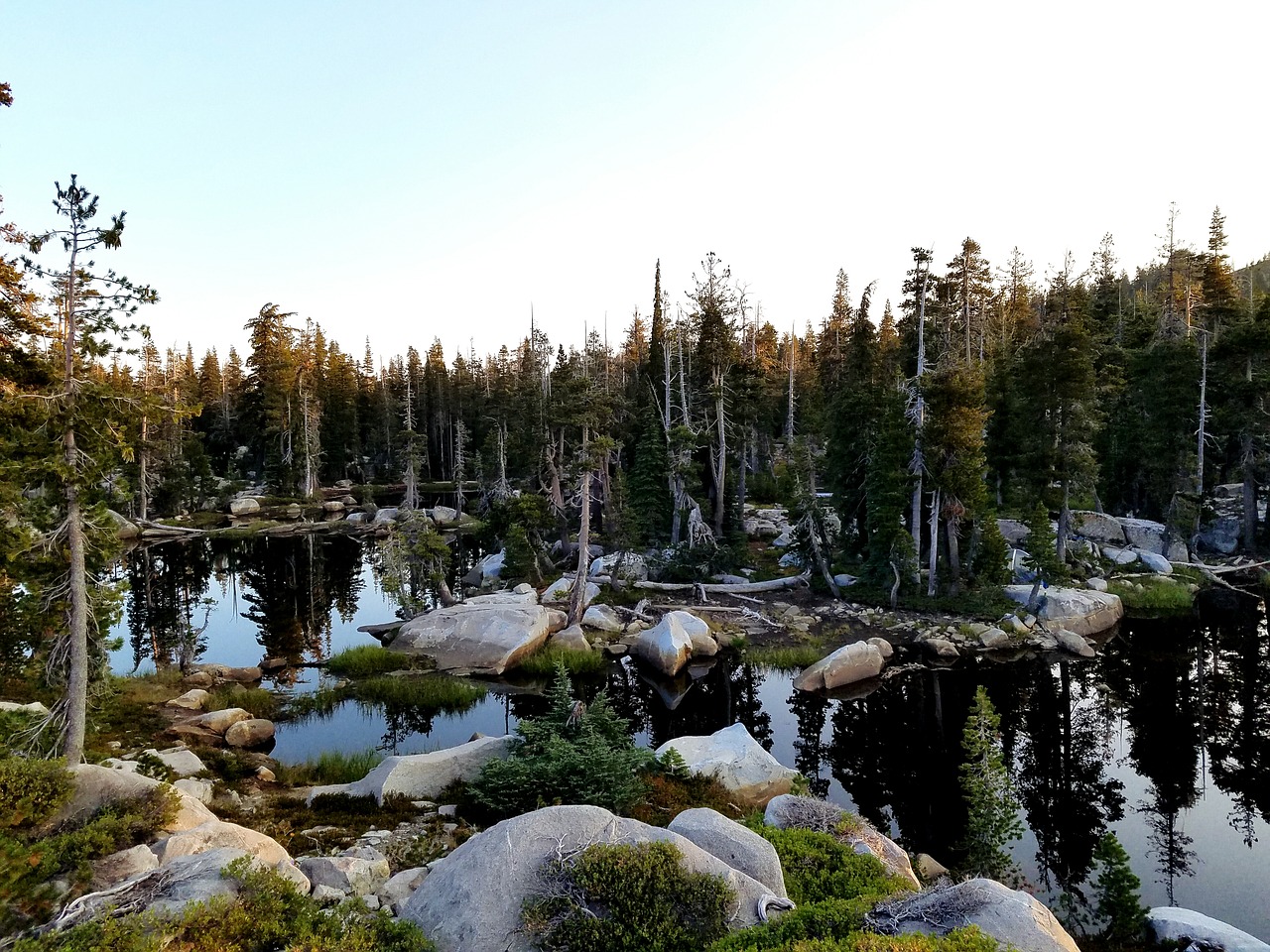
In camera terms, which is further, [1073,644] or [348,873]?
[1073,644]

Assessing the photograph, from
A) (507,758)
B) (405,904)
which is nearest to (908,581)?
(507,758)

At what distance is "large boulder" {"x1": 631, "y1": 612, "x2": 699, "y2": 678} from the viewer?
24.1 m

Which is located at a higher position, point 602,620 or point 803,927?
point 803,927

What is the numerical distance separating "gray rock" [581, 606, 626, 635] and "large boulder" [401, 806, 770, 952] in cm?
1921

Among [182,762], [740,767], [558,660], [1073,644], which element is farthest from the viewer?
[1073,644]

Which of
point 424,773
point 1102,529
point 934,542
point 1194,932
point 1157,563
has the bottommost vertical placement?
point 1194,932

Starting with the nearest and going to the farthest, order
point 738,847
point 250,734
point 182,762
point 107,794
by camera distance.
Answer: point 738,847 → point 107,794 → point 182,762 → point 250,734

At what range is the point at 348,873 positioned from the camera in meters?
9.30

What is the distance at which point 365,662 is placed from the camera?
955 inches

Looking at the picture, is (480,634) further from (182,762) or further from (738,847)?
(738,847)

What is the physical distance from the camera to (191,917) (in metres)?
6.20

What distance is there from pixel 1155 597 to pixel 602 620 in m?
24.6

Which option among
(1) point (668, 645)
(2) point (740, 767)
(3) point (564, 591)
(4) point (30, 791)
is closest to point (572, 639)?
(1) point (668, 645)

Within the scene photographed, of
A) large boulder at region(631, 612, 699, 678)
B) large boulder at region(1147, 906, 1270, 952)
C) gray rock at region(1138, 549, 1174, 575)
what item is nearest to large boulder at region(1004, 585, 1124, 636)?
gray rock at region(1138, 549, 1174, 575)
